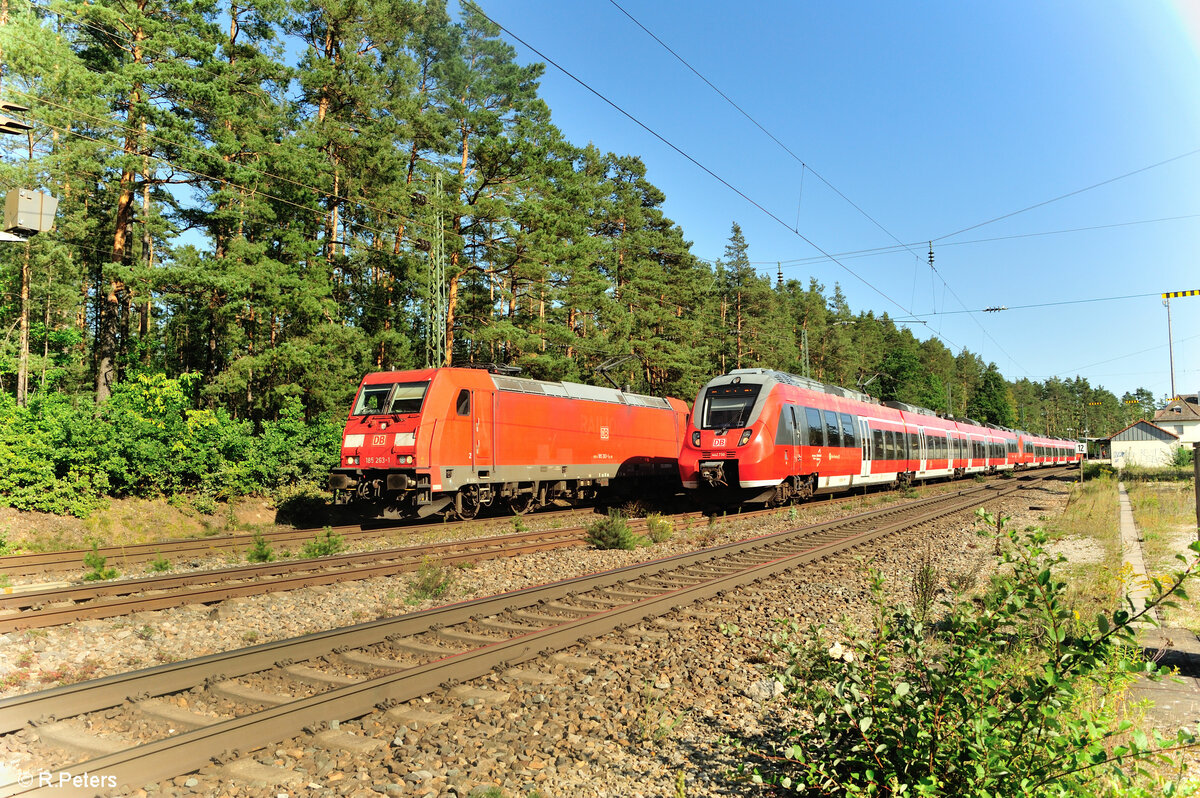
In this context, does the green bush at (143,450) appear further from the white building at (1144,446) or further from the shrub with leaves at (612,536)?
the white building at (1144,446)

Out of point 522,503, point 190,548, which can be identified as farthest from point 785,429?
point 190,548

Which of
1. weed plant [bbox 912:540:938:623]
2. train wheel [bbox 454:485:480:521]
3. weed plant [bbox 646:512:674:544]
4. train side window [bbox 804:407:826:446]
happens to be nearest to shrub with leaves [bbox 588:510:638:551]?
weed plant [bbox 646:512:674:544]

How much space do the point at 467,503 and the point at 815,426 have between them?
963 centimetres

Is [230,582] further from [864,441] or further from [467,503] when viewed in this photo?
[864,441]


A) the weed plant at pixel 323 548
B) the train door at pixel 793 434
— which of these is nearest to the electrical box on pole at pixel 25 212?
the weed plant at pixel 323 548

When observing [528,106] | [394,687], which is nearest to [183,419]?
[394,687]

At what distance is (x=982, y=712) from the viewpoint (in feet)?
9.51

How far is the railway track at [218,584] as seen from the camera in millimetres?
7730

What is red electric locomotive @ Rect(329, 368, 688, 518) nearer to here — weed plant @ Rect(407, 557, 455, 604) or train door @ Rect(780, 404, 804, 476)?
weed plant @ Rect(407, 557, 455, 604)

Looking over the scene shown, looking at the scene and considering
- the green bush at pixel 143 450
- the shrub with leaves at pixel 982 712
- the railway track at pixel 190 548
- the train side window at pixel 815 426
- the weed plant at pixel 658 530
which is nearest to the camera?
the shrub with leaves at pixel 982 712

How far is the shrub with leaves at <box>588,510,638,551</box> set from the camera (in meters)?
12.9

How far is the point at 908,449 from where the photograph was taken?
26.8m

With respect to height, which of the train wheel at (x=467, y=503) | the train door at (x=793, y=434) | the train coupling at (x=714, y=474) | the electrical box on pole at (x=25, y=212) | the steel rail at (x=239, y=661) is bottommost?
the steel rail at (x=239, y=661)

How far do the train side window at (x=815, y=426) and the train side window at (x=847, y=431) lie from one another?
68.2 inches
